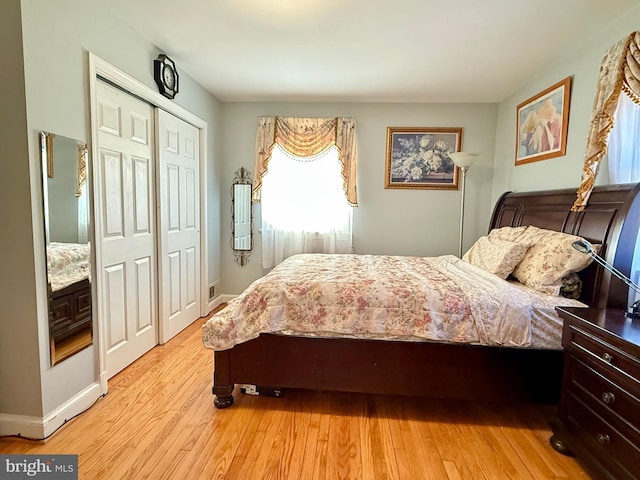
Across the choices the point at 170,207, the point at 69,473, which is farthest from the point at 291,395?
the point at 170,207

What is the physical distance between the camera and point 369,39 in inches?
96.6

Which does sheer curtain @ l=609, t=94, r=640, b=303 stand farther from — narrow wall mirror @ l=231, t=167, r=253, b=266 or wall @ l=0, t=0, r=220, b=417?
narrow wall mirror @ l=231, t=167, r=253, b=266

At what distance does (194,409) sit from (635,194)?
2.86 m

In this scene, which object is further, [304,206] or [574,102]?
[304,206]

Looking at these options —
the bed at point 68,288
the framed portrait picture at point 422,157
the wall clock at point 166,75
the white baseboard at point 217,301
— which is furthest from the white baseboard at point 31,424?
the framed portrait picture at point 422,157

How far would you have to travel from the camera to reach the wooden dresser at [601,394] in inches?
52.0

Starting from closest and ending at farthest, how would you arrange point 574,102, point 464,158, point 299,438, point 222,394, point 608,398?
point 608,398, point 299,438, point 222,394, point 574,102, point 464,158

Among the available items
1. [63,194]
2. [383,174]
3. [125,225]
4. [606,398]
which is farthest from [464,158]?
[63,194]

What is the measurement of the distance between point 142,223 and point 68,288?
0.86 m

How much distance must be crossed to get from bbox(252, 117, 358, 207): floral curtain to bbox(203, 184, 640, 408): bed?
224cm

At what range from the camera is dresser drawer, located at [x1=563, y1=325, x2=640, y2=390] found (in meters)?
1.31

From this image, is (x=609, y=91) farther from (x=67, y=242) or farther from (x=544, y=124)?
(x=67, y=242)

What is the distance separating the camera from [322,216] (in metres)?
4.00

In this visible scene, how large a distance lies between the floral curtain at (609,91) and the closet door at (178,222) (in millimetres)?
3126
